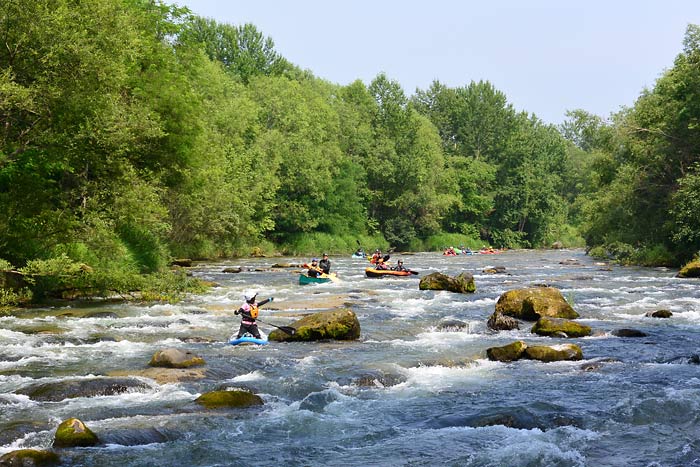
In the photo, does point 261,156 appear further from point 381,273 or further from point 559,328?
point 559,328

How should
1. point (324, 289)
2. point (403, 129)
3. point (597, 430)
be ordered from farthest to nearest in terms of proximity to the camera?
point (403, 129) → point (324, 289) → point (597, 430)

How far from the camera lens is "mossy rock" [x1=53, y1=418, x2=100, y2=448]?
8.36 meters

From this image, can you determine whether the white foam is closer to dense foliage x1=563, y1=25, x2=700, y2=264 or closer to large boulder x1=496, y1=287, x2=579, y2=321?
large boulder x1=496, y1=287, x2=579, y2=321

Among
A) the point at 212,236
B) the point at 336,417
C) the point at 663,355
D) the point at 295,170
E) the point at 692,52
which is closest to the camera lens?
the point at 336,417

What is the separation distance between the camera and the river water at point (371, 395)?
8.46 m

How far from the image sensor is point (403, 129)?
6888cm

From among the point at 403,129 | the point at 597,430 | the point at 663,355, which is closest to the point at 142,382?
the point at 597,430

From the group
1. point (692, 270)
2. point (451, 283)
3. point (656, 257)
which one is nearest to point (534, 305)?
point (451, 283)

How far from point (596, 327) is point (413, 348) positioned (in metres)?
5.39

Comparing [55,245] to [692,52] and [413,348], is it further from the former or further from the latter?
[692,52]

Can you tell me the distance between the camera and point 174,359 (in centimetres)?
1280

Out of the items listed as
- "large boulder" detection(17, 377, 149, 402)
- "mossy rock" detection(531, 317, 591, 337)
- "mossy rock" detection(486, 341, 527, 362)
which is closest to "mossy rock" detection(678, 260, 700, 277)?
"mossy rock" detection(531, 317, 591, 337)

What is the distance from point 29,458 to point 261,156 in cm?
4561

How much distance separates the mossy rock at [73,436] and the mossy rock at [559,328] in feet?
36.7
